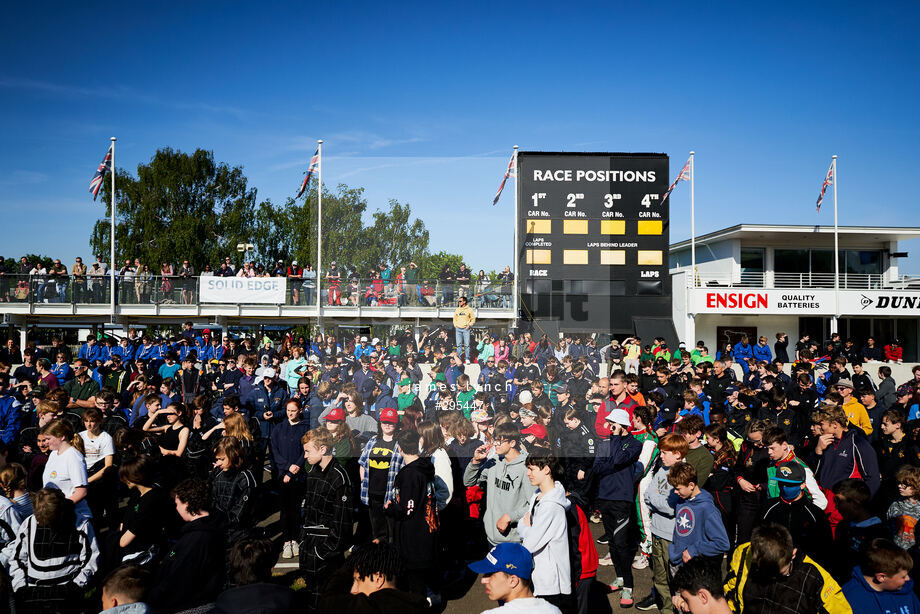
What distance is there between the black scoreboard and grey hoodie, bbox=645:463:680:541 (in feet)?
49.4

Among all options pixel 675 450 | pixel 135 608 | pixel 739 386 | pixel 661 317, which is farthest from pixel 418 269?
pixel 135 608

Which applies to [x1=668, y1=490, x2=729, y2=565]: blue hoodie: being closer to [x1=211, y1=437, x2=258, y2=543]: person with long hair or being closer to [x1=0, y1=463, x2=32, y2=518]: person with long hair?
[x1=211, y1=437, x2=258, y2=543]: person with long hair

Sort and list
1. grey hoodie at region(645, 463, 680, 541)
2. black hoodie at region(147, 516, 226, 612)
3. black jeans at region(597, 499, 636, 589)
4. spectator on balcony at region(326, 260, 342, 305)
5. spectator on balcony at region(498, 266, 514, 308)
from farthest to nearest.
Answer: spectator on balcony at region(326, 260, 342, 305), spectator on balcony at region(498, 266, 514, 308), black jeans at region(597, 499, 636, 589), grey hoodie at region(645, 463, 680, 541), black hoodie at region(147, 516, 226, 612)

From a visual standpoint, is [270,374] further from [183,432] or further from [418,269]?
[418,269]

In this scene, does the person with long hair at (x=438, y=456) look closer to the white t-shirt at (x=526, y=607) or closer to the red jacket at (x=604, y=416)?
the red jacket at (x=604, y=416)

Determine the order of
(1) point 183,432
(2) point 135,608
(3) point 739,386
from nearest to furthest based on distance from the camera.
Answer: (2) point 135,608 → (1) point 183,432 → (3) point 739,386

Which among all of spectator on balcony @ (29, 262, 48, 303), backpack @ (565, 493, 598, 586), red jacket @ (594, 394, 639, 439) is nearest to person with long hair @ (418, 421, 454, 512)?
backpack @ (565, 493, 598, 586)

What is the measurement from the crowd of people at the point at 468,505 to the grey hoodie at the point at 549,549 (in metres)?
0.01

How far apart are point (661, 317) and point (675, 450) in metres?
16.1

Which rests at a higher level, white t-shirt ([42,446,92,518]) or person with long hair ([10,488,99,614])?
white t-shirt ([42,446,92,518])

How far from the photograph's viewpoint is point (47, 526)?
4078 millimetres

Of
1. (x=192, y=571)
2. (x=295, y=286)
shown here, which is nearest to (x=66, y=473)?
(x=192, y=571)

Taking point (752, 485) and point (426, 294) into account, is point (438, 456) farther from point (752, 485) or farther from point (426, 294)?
point (426, 294)

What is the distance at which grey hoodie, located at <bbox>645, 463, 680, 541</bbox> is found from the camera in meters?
4.85
